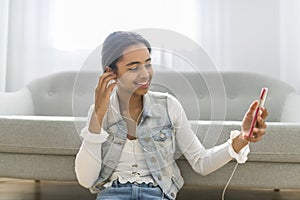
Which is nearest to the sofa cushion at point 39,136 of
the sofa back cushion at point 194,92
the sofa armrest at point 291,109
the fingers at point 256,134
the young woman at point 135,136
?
the sofa back cushion at point 194,92

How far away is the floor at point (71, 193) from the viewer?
1722 mm

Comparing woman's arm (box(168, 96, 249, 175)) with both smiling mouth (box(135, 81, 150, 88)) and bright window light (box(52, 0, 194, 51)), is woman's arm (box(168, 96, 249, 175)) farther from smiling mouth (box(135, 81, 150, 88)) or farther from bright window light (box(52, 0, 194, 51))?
bright window light (box(52, 0, 194, 51))

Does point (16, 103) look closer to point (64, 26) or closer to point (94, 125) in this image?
point (64, 26)

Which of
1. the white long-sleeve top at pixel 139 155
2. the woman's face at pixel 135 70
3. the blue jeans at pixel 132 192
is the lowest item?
the blue jeans at pixel 132 192

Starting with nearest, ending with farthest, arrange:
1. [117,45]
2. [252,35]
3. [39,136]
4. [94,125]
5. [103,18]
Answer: [117,45], [94,125], [39,136], [252,35], [103,18]

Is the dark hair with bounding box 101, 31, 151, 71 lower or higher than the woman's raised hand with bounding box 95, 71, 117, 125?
higher

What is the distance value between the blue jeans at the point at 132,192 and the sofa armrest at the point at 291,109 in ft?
2.89

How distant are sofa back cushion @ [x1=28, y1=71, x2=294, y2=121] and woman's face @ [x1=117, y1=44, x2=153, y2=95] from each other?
0.04 metres

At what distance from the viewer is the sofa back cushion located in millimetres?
953

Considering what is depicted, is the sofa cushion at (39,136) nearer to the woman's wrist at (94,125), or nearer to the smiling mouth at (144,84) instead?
the woman's wrist at (94,125)

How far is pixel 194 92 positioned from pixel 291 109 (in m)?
1.03

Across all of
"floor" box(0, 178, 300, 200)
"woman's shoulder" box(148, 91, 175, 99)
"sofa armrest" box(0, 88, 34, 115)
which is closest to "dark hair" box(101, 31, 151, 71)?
"woman's shoulder" box(148, 91, 175, 99)

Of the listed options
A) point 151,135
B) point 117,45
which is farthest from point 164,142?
point 117,45

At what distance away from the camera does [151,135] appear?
1.00m
